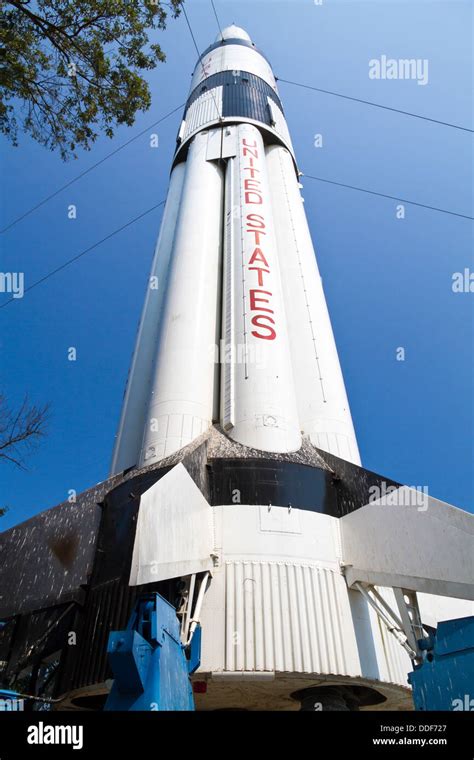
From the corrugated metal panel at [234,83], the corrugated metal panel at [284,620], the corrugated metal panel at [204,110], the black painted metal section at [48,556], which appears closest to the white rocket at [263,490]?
the corrugated metal panel at [284,620]

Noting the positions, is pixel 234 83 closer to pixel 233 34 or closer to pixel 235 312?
pixel 233 34

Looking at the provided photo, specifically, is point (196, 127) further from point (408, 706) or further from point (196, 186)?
point (408, 706)

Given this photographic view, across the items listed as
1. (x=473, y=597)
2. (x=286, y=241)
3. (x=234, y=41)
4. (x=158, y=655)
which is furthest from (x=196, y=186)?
(x=158, y=655)

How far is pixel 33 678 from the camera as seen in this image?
698cm

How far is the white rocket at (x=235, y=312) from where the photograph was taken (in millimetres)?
8594

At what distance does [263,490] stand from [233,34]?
52.4 ft

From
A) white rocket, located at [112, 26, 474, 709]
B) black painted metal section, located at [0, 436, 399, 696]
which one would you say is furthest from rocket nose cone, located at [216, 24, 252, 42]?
black painted metal section, located at [0, 436, 399, 696]

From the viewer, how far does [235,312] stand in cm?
962

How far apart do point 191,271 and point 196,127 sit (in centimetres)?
531

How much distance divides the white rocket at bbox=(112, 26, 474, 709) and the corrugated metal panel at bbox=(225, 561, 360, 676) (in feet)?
0.05

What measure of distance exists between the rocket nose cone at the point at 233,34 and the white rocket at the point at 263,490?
7.64 metres

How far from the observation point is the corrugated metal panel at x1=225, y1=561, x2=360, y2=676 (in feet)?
20.0

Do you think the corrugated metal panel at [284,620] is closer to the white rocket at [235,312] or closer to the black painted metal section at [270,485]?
the black painted metal section at [270,485]

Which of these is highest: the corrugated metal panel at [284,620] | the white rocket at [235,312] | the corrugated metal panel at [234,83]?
the corrugated metal panel at [234,83]
